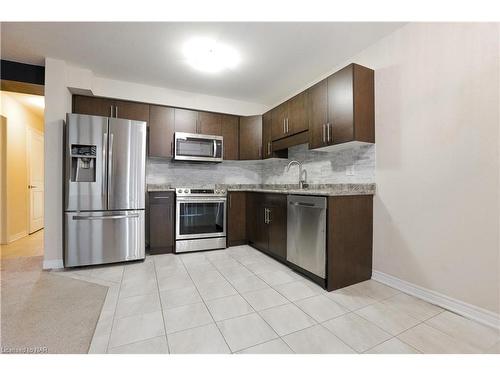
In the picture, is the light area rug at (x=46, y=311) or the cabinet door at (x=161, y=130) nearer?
the light area rug at (x=46, y=311)

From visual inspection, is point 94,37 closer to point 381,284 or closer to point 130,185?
point 130,185

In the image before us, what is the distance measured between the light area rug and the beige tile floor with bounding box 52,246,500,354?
0.32ft

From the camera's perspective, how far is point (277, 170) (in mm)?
4043

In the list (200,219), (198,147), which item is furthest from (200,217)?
(198,147)

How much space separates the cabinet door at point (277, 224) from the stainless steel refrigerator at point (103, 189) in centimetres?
168

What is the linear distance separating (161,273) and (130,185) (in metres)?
1.15

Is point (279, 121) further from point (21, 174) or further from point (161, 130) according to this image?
point (21, 174)

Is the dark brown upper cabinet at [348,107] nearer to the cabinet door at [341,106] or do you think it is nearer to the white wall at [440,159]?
the cabinet door at [341,106]

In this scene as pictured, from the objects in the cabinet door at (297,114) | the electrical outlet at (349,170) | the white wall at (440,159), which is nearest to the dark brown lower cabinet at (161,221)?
the cabinet door at (297,114)

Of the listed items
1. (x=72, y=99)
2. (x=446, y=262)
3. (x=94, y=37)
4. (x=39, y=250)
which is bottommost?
(x=39, y=250)

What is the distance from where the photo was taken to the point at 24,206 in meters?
4.31

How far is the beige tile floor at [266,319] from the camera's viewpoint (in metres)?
1.33

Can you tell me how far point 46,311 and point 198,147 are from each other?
2.57 metres
